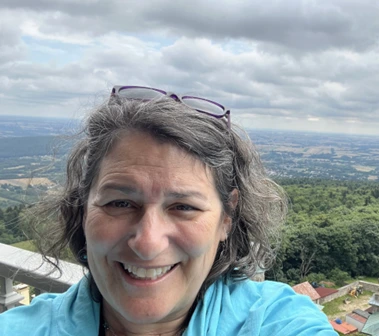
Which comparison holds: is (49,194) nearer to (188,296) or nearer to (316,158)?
(188,296)

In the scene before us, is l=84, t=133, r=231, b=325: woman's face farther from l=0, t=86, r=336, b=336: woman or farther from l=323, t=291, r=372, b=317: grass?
l=323, t=291, r=372, b=317: grass

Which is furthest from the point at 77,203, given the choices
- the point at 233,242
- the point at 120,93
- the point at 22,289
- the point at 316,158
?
the point at 316,158

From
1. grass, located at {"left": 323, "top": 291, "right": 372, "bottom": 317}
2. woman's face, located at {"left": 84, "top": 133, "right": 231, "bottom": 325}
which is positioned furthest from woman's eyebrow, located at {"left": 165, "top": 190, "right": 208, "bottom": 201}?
grass, located at {"left": 323, "top": 291, "right": 372, "bottom": 317}

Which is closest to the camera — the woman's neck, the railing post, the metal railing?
the woman's neck

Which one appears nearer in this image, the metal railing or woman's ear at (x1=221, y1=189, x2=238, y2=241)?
woman's ear at (x1=221, y1=189, x2=238, y2=241)

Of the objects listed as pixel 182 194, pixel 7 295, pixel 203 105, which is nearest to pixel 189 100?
pixel 203 105

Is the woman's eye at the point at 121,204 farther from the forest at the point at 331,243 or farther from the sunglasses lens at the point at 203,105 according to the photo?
the forest at the point at 331,243

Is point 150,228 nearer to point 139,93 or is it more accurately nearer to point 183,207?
point 183,207
